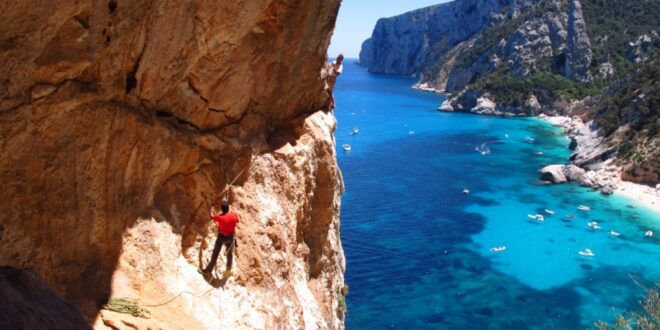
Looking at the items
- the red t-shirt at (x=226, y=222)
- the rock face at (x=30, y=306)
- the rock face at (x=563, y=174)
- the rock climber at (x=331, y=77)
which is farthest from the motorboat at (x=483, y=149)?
the rock face at (x=30, y=306)

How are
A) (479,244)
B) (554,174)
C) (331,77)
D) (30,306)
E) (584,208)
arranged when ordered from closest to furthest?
(30,306) < (331,77) < (479,244) < (584,208) < (554,174)

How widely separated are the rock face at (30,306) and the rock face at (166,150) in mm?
1327

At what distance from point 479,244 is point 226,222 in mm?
36512

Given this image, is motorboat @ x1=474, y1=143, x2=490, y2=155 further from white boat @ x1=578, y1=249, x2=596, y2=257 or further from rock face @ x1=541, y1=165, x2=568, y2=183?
white boat @ x1=578, y1=249, x2=596, y2=257

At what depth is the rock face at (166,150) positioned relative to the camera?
986cm

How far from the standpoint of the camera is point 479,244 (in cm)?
4631

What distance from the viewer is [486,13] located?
7293 inches

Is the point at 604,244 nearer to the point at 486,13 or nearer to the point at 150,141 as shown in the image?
the point at 150,141

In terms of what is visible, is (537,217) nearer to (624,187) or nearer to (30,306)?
(624,187)

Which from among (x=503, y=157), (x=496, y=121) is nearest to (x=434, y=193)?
(x=503, y=157)

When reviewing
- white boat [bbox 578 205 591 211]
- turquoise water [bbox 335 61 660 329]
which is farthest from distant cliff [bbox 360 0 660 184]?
white boat [bbox 578 205 591 211]

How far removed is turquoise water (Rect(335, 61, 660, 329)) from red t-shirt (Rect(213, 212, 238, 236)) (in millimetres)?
17647

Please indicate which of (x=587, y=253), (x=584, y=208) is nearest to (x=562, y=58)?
(x=584, y=208)

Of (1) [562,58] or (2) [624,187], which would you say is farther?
(1) [562,58]
